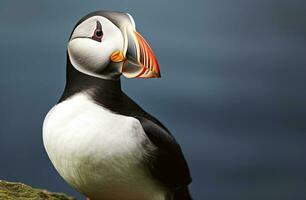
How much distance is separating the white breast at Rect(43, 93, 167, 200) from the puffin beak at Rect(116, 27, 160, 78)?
108mm

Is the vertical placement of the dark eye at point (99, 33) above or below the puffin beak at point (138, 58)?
above

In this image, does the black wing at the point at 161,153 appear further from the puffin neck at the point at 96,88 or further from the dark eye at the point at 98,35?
the dark eye at the point at 98,35

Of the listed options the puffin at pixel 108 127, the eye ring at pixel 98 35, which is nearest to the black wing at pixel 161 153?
the puffin at pixel 108 127

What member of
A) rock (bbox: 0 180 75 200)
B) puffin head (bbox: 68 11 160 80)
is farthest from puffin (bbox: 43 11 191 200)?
rock (bbox: 0 180 75 200)

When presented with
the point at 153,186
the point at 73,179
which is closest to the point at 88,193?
the point at 73,179

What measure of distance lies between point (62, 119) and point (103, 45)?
0.19 metres

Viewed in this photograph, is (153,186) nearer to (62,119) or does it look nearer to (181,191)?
(181,191)

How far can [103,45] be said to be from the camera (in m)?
1.36

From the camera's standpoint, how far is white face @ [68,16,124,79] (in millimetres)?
1362

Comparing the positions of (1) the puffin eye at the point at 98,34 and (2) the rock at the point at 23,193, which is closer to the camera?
(1) the puffin eye at the point at 98,34

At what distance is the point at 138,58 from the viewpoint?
4.44 ft

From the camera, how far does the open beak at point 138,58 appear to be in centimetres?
135

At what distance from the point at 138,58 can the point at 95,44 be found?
0.10m

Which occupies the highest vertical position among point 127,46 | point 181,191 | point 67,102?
point 127,46
